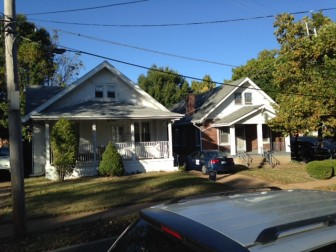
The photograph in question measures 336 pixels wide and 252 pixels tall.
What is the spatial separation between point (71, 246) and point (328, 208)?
632 cm

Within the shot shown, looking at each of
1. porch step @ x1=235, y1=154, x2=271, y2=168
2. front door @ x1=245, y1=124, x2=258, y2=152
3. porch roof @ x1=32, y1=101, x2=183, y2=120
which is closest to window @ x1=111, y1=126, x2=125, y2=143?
porch roof @ x1=32, y1=101, x2=183, y2=120

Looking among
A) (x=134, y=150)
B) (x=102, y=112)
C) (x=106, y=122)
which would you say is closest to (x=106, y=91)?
(x=106, y=122)

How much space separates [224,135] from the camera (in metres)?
29.6

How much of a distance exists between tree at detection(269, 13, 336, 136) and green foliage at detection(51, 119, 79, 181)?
1373 cm

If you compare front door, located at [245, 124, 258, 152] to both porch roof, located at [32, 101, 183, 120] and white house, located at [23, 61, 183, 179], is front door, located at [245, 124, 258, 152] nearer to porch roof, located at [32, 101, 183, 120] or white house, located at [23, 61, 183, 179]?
white house, located at [23, 61, 183, 179]

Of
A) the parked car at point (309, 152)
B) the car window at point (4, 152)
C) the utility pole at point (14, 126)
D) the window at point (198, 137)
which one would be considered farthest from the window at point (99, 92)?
the parked car at point (309, 152)

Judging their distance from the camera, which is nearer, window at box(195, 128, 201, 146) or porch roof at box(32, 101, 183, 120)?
porch roof at box(32, 101, 183, 120)

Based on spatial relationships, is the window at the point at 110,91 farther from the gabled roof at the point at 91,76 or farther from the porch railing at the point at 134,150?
the porch railing at the point at 134,150

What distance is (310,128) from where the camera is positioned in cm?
2559

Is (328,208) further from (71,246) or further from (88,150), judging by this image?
(88,150)

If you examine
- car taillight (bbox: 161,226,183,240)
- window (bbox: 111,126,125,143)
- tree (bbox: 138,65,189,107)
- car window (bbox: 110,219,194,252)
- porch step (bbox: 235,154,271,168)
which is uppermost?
tree (bbox: 138,65,189,107)

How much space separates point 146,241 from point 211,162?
1949 centimetres

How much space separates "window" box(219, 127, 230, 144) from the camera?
29.5 meters

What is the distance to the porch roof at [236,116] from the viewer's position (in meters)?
27.8
